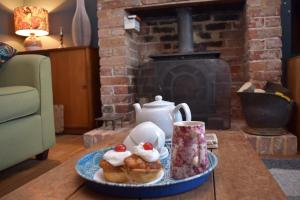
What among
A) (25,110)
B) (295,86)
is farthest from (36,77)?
(295,86)

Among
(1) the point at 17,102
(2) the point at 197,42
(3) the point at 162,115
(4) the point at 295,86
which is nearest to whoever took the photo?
(3) the point at 162,115

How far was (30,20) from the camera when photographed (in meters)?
2.97

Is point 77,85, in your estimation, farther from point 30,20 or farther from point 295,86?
point 295,86

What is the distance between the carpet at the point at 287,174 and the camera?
1.28 metres

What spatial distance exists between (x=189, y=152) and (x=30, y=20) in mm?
2842

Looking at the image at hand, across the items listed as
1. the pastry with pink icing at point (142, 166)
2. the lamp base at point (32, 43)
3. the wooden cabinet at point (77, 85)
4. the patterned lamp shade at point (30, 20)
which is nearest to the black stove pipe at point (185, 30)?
the wooden cabinet at point (77, 85)

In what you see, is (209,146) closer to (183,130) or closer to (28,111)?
(183,130)

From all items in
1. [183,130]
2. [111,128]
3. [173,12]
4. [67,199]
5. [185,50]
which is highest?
[173,12]

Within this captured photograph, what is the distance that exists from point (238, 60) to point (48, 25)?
2.05m

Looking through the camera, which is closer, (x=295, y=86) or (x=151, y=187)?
(x=151, y=187)

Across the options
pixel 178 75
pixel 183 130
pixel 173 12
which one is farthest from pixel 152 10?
pixel 183 130

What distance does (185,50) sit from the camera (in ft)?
7.46

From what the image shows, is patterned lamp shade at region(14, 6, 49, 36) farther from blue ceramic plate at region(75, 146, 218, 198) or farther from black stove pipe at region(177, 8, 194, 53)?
blue ceramic plate at region(75, 146, 218, 198)

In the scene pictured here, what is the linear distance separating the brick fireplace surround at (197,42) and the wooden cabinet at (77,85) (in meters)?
0.23
